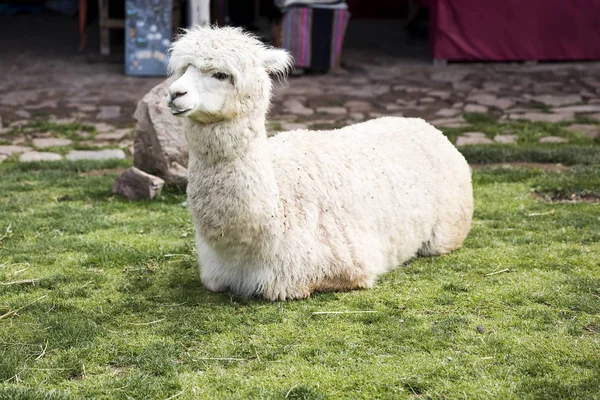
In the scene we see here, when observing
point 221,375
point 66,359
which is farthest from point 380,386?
point 66,359

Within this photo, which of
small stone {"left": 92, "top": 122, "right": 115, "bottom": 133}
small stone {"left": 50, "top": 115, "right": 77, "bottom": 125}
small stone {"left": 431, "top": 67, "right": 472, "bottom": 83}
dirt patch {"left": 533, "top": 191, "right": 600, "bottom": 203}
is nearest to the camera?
dirt patch {"left": 533, "top": 191, "right": 600, "bottom": 203}

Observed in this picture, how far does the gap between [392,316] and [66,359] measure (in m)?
1.63

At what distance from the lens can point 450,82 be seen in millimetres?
10969

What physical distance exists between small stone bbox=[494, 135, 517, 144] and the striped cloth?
3736 millimetres

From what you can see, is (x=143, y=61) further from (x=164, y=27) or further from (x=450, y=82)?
(x=450, y=82)

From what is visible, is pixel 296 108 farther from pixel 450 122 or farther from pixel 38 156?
pixel 38 156

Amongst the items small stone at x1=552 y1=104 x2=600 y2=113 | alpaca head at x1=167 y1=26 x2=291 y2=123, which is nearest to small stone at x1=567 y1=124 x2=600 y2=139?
small stone at x1=552 y1=104 x2=600 y2=113

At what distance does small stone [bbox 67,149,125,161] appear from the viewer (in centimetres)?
787

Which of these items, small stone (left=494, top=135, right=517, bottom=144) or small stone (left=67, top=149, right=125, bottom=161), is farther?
small stone (left=494, top=135, right=517, bottom=144)

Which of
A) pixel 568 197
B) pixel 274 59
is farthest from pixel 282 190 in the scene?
pixel 568 197

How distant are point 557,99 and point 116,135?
5.18 meters

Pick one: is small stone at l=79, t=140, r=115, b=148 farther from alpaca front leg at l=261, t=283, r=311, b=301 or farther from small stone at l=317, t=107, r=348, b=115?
alpaca front leg at l=261, t=283, r=311, b=301

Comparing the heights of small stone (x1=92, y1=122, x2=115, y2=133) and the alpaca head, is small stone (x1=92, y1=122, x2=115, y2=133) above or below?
below

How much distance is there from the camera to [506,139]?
8.38 metres
